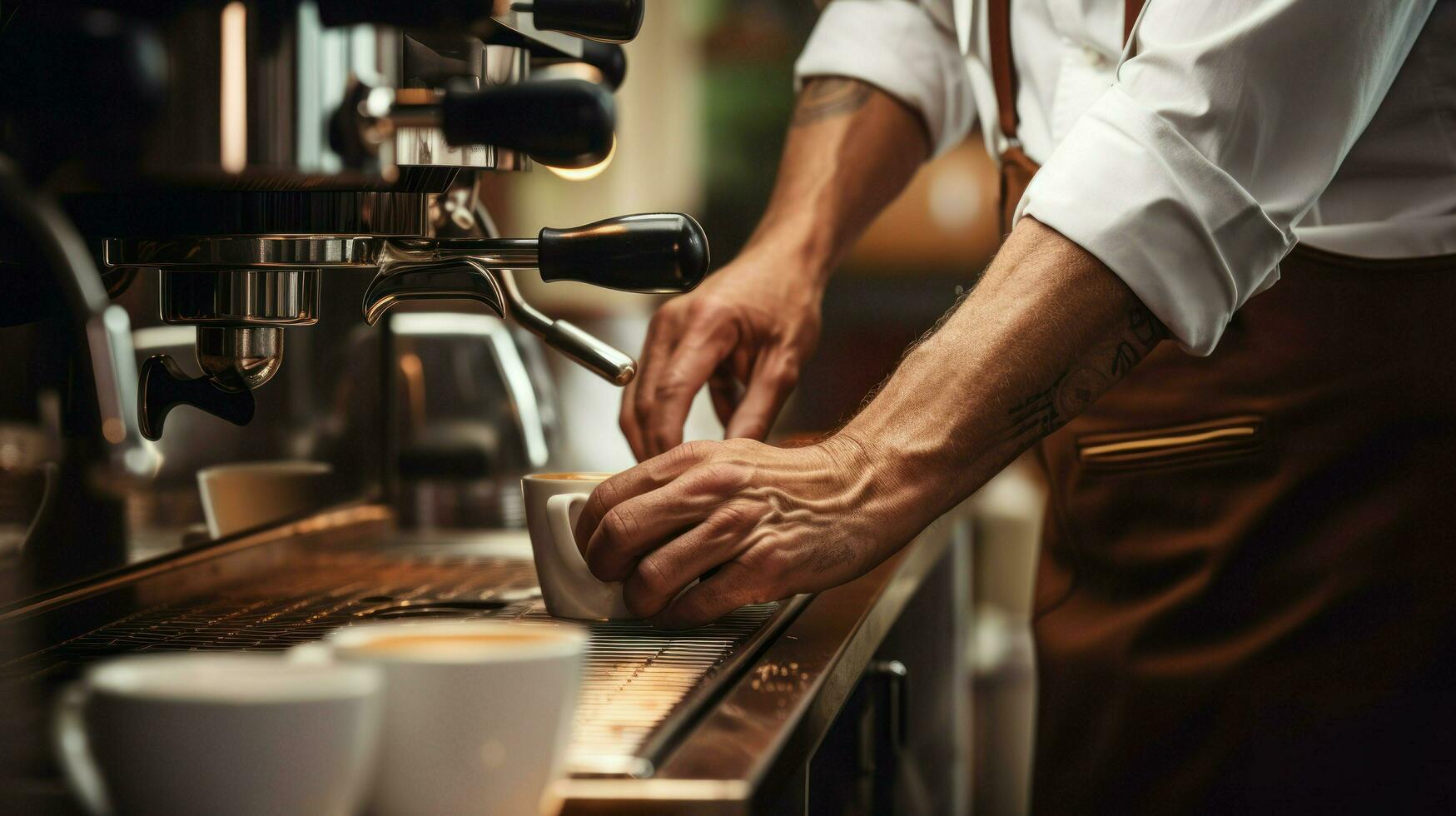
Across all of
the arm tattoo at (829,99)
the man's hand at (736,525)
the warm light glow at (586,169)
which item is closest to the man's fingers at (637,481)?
the man's hand at (736,525)

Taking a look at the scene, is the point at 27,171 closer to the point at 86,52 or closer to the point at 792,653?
the point at 86,52

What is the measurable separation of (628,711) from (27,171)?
285 mm

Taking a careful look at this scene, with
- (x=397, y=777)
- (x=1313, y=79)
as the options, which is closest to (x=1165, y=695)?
(x=1313, y=79)

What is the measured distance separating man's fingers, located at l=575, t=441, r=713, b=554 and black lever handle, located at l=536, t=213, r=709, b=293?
8 centimetres

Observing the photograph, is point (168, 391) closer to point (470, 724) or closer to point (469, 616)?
point (469, 616)

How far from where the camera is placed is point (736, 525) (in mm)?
591

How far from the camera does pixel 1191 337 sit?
0.65m

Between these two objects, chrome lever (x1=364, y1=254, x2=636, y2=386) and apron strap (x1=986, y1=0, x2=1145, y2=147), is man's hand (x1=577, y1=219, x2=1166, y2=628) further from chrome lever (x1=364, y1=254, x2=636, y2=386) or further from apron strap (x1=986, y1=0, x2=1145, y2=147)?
apron strap (x1=986, y1=0, x2=1145, y2=147)

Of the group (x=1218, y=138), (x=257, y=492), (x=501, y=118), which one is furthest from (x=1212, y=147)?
(x=257, y=492)

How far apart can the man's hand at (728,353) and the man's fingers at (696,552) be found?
0.79 ft

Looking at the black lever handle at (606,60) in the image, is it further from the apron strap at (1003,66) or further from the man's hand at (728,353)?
the apron strap at (1003,66)

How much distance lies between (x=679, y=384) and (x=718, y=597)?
0.88 feet

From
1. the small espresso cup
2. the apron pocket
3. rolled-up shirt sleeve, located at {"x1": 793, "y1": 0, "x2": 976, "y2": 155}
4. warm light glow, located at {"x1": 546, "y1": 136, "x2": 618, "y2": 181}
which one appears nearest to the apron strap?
rolled-up shirt sleeve, located at {"x1": 793, "y1": 0, "x2": 976, "y2": 155}

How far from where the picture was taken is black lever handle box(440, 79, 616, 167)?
0.45m
